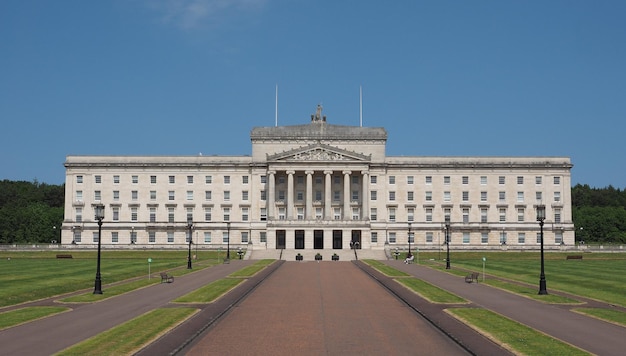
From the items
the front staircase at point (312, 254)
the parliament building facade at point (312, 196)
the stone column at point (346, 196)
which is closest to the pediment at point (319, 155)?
the stone column at point (346, 196)

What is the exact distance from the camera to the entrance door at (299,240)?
5108 inches

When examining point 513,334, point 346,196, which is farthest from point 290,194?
point 513,334

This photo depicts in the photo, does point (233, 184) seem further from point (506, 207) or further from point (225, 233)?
point (506, 207)

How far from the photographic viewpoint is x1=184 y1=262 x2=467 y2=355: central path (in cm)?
2605

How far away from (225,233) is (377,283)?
272 feet

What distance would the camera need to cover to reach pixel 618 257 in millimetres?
106062

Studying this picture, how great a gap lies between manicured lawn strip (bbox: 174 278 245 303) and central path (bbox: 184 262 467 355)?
8.27ft

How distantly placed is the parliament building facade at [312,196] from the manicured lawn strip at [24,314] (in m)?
97.6

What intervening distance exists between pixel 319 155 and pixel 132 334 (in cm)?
10516

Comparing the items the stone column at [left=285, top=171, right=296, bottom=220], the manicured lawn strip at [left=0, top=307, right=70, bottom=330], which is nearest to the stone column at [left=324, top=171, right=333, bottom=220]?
the stone column at [left=285, top=171, right=296, bottom=220]

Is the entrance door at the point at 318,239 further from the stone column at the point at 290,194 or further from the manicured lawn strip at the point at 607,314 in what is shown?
the manicured lawn strip at the point at 607,314

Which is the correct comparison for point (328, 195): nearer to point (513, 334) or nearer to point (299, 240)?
point (299, 240)

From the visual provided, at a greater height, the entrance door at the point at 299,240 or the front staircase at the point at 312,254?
the entrance door at the point at 299,240

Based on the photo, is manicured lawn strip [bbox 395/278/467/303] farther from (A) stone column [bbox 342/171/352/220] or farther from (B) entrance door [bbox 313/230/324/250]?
(A) stone column [bbox 342/171/352/220]
